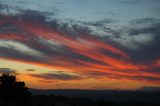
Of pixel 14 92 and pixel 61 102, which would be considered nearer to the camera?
pixel 14 92

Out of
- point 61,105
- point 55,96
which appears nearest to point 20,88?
point 61,105

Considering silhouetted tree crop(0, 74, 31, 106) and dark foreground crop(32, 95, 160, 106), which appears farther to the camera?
dark foreground crop(32, 95, 160, 106)

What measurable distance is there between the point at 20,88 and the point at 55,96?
6070 centimetres

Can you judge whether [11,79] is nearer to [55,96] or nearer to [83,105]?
[83,105]

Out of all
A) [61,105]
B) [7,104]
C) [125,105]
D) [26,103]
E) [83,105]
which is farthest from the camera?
[125,105]

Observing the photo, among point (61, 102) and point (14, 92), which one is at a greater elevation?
point (61, 102)

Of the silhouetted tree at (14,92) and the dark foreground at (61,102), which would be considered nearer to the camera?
the silhouetted tree at (14,92)

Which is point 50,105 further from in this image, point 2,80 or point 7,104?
point 7,104

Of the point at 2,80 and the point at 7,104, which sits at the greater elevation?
the point at 2,80

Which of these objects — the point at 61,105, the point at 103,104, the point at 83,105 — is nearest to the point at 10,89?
the point at 61,105

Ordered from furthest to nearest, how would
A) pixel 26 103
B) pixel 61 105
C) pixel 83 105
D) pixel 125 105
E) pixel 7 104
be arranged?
pixel 125 105 < pixel 83 105 < pixel 61 105 < pixel 26 103 < pixel 7 104

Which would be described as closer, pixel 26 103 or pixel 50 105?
pixel 26 103

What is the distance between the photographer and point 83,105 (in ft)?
396

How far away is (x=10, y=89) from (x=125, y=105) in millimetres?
64227
